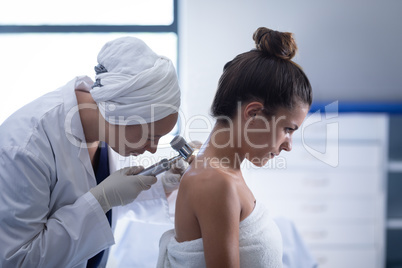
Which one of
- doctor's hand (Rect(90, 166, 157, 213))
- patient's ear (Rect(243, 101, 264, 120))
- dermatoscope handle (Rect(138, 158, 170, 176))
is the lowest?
doctor's hand (Rect(90, 166, 157, 213))

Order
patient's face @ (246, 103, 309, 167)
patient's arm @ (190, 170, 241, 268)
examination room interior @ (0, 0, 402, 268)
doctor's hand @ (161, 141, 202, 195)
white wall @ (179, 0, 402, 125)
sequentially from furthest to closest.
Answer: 1. examination room interior @ (0, 0, 402, 268)
2. white wall @ (179, 0, 402, 125)
3. doctor's hand @ (161, 141, 202, 195)
4. patient's face @ (246, 103, 309, 167)
5. patient's arm @ (190, 170, 241, 268)

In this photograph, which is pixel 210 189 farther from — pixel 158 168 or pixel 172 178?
pixel 172 178

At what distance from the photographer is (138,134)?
1.08m

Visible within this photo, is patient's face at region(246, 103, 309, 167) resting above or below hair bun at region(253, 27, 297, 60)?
below

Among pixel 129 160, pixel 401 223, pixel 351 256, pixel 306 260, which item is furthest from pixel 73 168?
pixel 401 223

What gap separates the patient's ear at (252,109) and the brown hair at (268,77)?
1cm

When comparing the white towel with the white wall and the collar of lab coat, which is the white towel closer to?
the collar of lab coat

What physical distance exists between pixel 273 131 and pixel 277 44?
22 cm

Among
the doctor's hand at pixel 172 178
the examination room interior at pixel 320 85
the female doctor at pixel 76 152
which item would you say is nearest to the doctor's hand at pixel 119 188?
the female doctor at pixel 76 152

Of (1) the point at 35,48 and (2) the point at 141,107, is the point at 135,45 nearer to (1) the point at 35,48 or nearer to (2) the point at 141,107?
(2) the point at 141,107

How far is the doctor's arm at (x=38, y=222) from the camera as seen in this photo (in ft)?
3.15

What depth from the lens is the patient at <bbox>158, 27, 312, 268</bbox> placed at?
86cm

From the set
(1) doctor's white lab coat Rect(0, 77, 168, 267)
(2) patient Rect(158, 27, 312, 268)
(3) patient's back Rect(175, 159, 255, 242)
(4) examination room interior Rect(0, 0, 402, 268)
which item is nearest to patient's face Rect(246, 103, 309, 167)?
(2) patient Rect(158, 27, 312, 268)

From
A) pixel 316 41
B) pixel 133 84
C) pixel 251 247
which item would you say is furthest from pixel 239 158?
pixel 316 41
